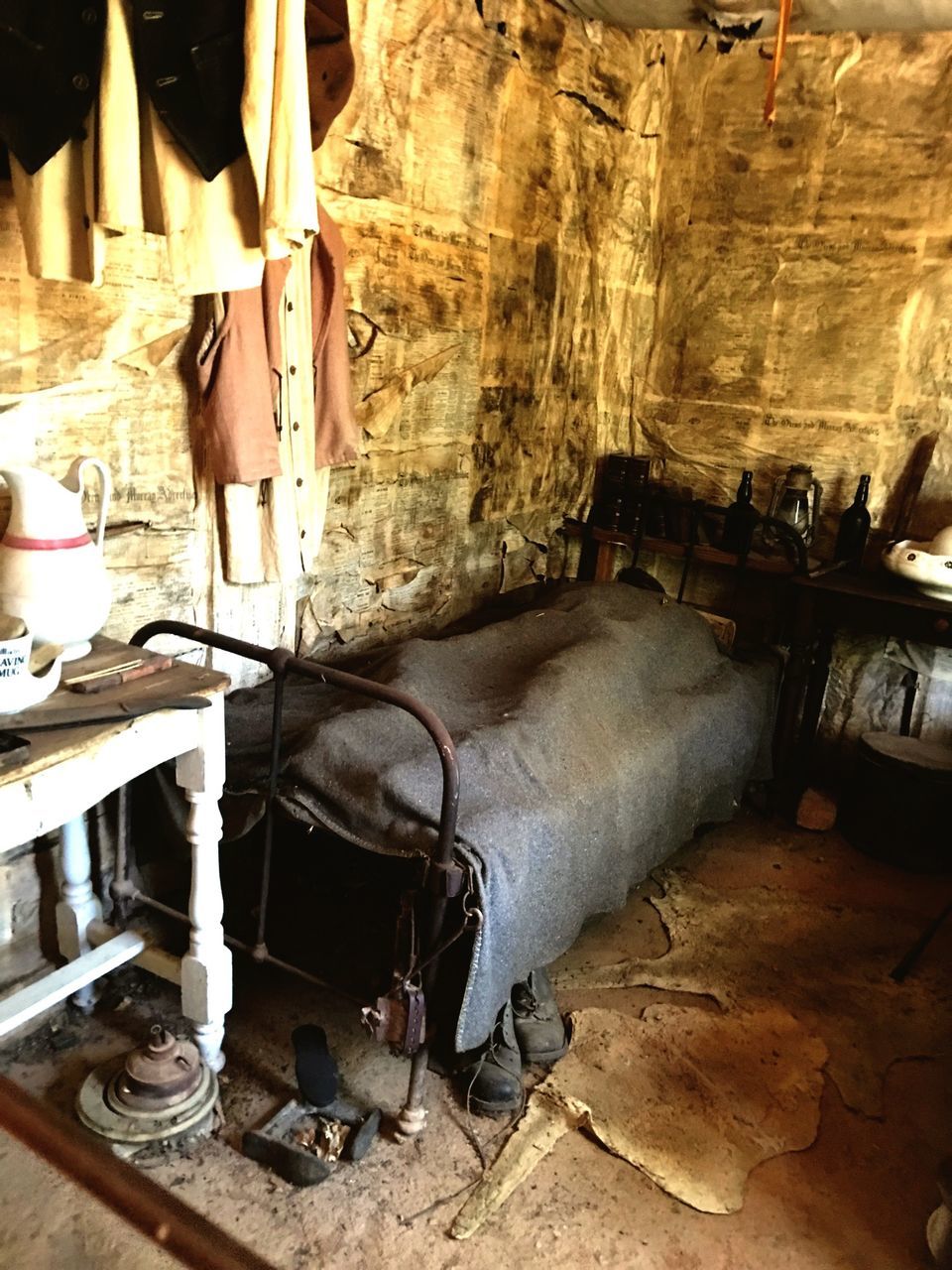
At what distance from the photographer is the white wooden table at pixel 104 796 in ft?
4.73

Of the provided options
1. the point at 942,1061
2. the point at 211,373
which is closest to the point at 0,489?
the point at 211,373

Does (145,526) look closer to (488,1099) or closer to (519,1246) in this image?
(488,1099)

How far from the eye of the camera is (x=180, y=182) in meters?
1.55

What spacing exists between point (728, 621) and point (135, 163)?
246 cm

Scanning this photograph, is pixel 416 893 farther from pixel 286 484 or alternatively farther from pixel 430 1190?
pixel 286 484

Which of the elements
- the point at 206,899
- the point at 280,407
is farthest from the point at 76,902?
the point at 280,407

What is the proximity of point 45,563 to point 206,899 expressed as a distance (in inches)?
27.2

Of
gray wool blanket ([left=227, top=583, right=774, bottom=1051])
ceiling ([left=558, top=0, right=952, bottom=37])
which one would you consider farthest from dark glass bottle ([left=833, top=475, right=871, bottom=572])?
ceiling ([left=558, top=0, right=952, bottom=37])

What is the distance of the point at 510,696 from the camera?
234 centimetres

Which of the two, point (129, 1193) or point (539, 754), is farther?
point (539, 754)

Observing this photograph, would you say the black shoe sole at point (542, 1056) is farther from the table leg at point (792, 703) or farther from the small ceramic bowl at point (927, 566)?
the small ceramic bowl at point (927, 566)

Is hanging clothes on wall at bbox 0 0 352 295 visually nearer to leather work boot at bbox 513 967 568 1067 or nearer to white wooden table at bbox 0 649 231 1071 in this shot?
white wooden table at bbox 0 649 231 1071

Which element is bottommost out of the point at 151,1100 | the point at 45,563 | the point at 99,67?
the point at 151,1100

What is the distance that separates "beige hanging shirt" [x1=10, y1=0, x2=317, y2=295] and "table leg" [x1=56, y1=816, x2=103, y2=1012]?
1.12 meters
